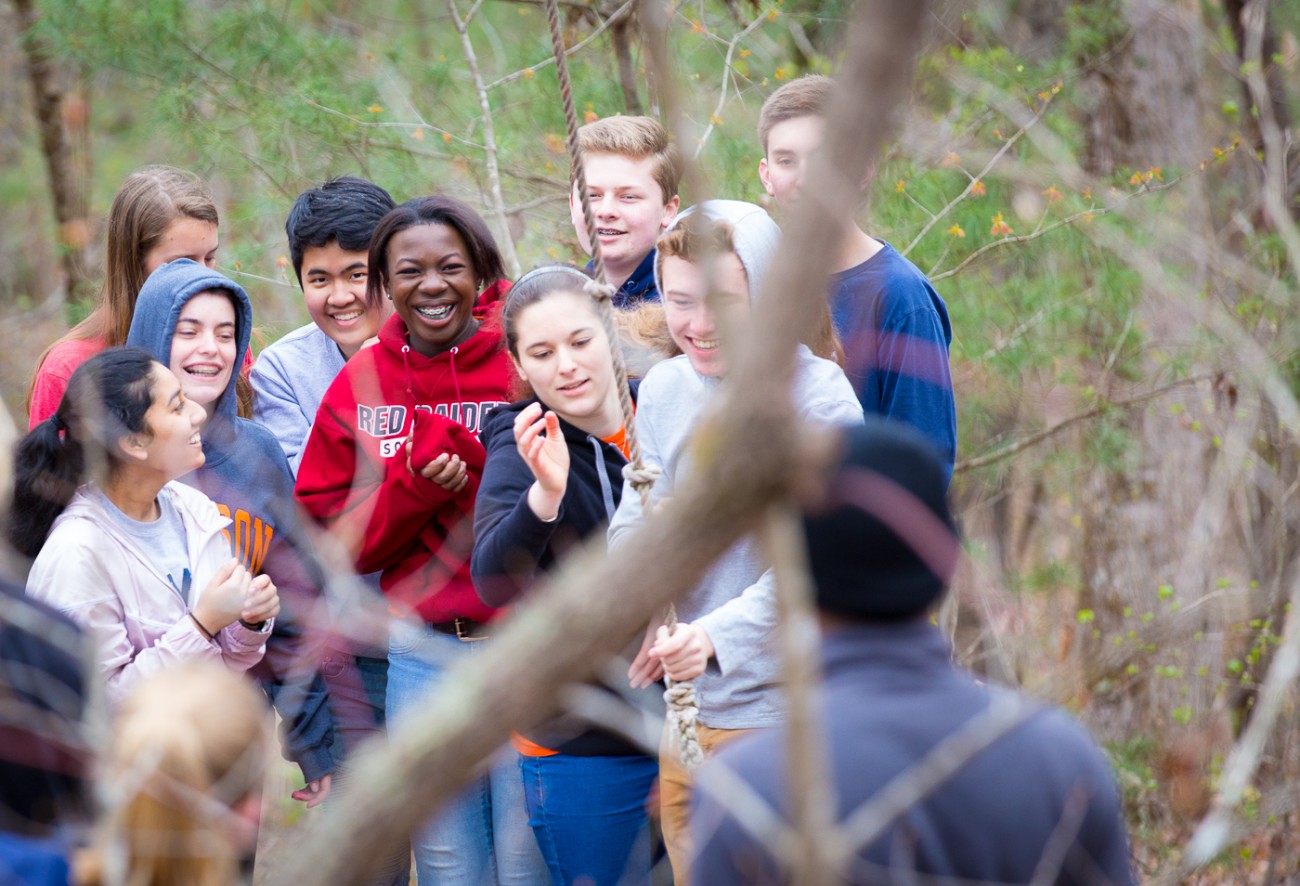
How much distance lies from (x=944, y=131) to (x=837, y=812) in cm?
492

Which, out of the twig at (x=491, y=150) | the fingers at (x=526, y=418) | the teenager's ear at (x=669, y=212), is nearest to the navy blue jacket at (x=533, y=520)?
the fingers at (x=526, y=418)

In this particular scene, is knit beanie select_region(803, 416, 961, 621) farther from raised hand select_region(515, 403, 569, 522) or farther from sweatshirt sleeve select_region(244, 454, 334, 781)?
sweatshirt sleeve select_region(244, 454, 334, 781)

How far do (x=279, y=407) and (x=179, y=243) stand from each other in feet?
1.73

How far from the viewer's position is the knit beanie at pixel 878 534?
153 centimetres

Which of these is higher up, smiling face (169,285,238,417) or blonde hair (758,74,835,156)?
blonde hair (758,74,835,156)

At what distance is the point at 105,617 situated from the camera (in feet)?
8.87

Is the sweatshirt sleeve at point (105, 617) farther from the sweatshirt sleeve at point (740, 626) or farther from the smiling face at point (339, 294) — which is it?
the sweatshirt sleeve at point (740, 626)

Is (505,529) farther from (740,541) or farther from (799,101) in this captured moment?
(799,101)

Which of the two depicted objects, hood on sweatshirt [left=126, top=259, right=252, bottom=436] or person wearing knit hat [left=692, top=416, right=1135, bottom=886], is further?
hood on sweatshirt [left=126, top=259, right=252, bottom=436]

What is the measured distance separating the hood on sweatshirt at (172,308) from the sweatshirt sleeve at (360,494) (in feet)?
0.88

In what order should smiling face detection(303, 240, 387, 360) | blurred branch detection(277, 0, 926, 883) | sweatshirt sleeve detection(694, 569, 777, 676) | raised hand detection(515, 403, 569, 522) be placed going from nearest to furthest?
1. blurred branch detection(277, 0, 926, 883)
2. sweatshirt sleeve detection(694, 569, 777, 676)
3. raised hand detection(515, 403, 569, 522)
4. smiling face detection(303, 240, 387, 360)

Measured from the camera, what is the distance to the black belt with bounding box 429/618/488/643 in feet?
9.70

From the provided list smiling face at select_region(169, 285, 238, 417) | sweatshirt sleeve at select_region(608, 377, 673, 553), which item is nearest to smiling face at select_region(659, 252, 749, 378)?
sweatshirt sleeve at select_region(608, 377, 673, 553)

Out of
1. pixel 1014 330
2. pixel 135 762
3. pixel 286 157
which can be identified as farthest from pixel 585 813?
Result: pixel 286 157
